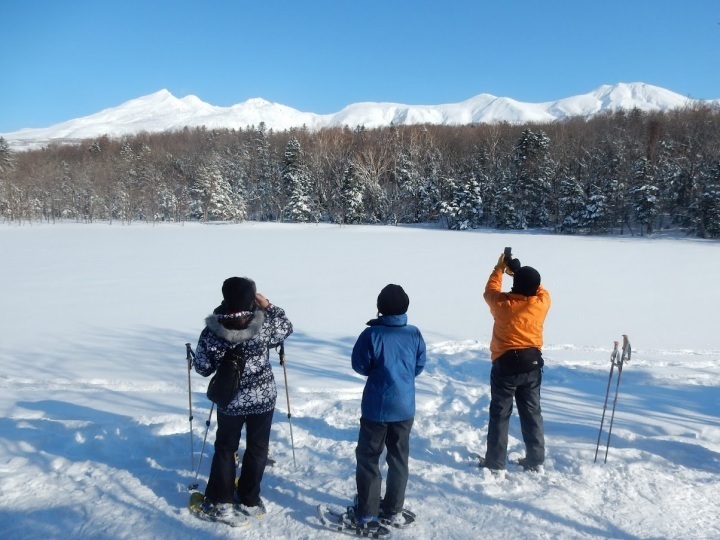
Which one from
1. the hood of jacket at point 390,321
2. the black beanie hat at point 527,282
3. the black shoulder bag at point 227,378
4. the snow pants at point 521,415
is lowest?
the snow pants at point 521,415

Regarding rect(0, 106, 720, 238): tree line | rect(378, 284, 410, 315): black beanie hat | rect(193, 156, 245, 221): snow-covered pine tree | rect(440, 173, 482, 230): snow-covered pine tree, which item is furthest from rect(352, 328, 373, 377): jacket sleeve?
rect(193, 156, 245, 221): snow-covered pine tree

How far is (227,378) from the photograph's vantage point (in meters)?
2.60

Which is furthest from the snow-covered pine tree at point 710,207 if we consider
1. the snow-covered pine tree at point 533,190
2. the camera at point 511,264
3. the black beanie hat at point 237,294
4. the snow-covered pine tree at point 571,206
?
the black beanie hat at point 237,294

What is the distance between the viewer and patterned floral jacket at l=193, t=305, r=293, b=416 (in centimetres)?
260

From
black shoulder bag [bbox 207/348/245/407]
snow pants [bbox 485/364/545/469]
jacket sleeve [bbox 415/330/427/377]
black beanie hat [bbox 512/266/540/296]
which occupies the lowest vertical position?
snow pants [bbox 485/364/545/469]

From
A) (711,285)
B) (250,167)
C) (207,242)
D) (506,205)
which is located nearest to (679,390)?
(711,285)

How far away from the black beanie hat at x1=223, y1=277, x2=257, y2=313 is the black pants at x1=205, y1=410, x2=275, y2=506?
0.65 m

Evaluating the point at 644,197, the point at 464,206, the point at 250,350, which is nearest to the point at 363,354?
the point at 250,350

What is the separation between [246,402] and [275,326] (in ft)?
1.50

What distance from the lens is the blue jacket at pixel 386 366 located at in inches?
105

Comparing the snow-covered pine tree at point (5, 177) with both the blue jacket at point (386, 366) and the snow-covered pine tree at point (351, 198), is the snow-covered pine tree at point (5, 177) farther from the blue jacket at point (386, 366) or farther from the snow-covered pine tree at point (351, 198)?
the blue jacket at point (386, 366)

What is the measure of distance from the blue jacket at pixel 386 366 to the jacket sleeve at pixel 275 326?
1.48 ft

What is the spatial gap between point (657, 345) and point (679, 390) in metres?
2.53

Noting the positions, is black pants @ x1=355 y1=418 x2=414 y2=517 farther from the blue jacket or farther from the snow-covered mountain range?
the snow-covered mountain range
